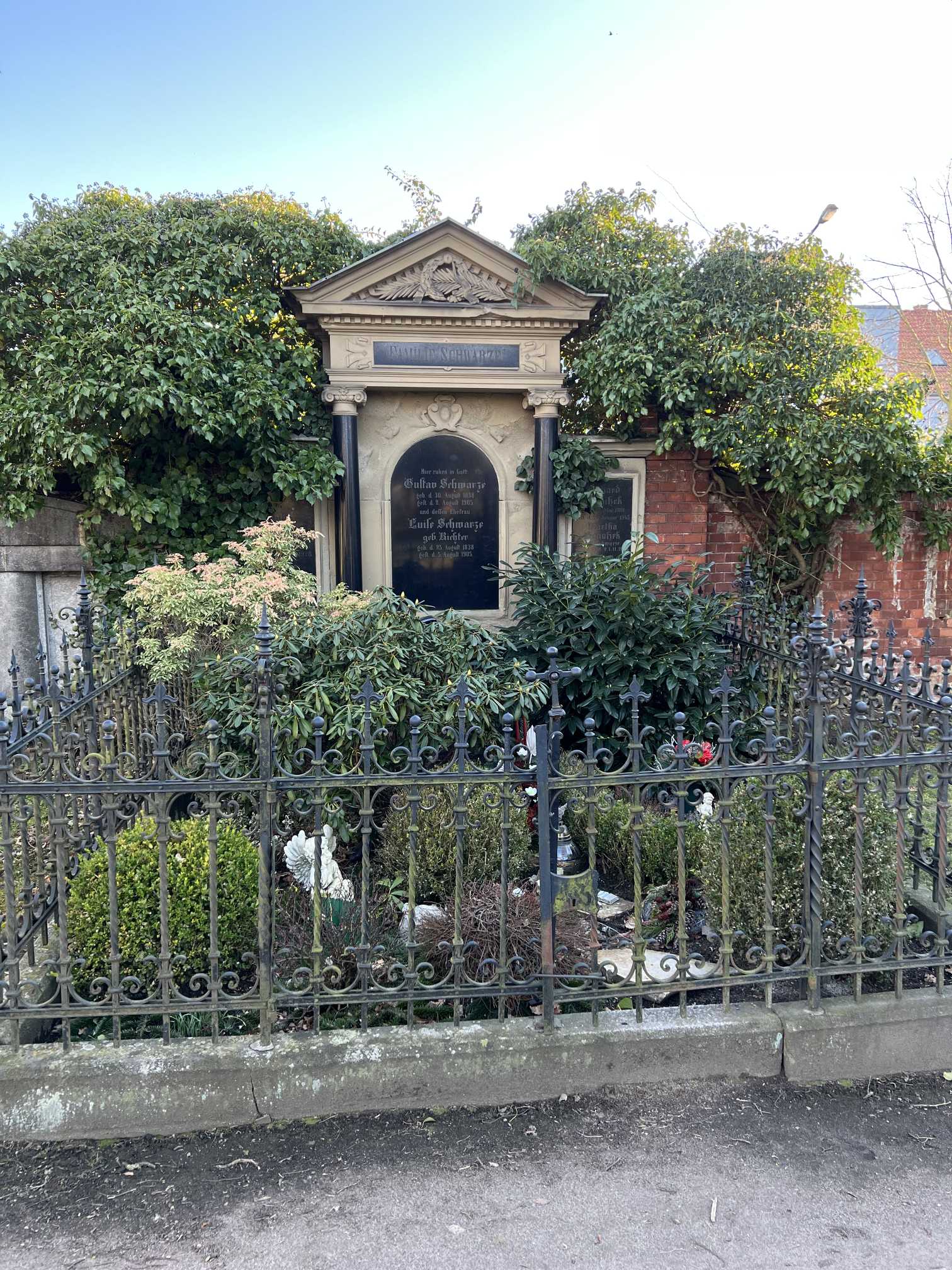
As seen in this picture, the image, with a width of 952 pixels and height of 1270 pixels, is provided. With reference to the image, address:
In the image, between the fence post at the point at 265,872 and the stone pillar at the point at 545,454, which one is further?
the stone pillar at the point at 545,454

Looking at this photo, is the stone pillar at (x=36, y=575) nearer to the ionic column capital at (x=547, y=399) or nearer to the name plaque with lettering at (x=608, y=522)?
the ionic column capital at (x=547, y=399)

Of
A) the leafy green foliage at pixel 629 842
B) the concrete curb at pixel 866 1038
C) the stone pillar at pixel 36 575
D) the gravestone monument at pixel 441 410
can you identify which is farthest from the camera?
the gravestone monument at pixel 441 410

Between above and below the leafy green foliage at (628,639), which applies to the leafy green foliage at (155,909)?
below

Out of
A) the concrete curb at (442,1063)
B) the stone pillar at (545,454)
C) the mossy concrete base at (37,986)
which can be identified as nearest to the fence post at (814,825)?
the concrete curb at (442,1063)

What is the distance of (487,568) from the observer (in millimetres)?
7020

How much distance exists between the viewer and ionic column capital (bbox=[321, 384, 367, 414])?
258 inches

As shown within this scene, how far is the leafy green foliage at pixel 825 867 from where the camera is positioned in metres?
3.11

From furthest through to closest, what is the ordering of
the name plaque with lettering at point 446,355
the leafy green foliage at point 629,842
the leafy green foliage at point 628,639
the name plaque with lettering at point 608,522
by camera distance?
the name plaque with lettering at point 608,522
the name plaque with lettering at point 446,355
the leafy green foliage at point 628,639
the leafy green foliage at point 629,842

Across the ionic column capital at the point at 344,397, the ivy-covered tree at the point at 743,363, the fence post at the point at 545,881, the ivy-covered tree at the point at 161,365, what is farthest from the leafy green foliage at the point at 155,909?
the ivy-covered tree at the point at 743,363

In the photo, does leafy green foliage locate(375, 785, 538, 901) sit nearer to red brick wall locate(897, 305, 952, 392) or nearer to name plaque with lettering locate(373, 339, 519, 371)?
name plaque with lettering locate(373, 339, 519, 371)

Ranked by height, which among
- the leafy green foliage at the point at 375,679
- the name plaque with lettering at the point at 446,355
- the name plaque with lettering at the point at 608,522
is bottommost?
the leafy green foliage at the point at 375,679

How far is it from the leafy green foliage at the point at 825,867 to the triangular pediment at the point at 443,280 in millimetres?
4716

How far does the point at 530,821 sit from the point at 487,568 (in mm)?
3053

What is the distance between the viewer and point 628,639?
5.20 m
